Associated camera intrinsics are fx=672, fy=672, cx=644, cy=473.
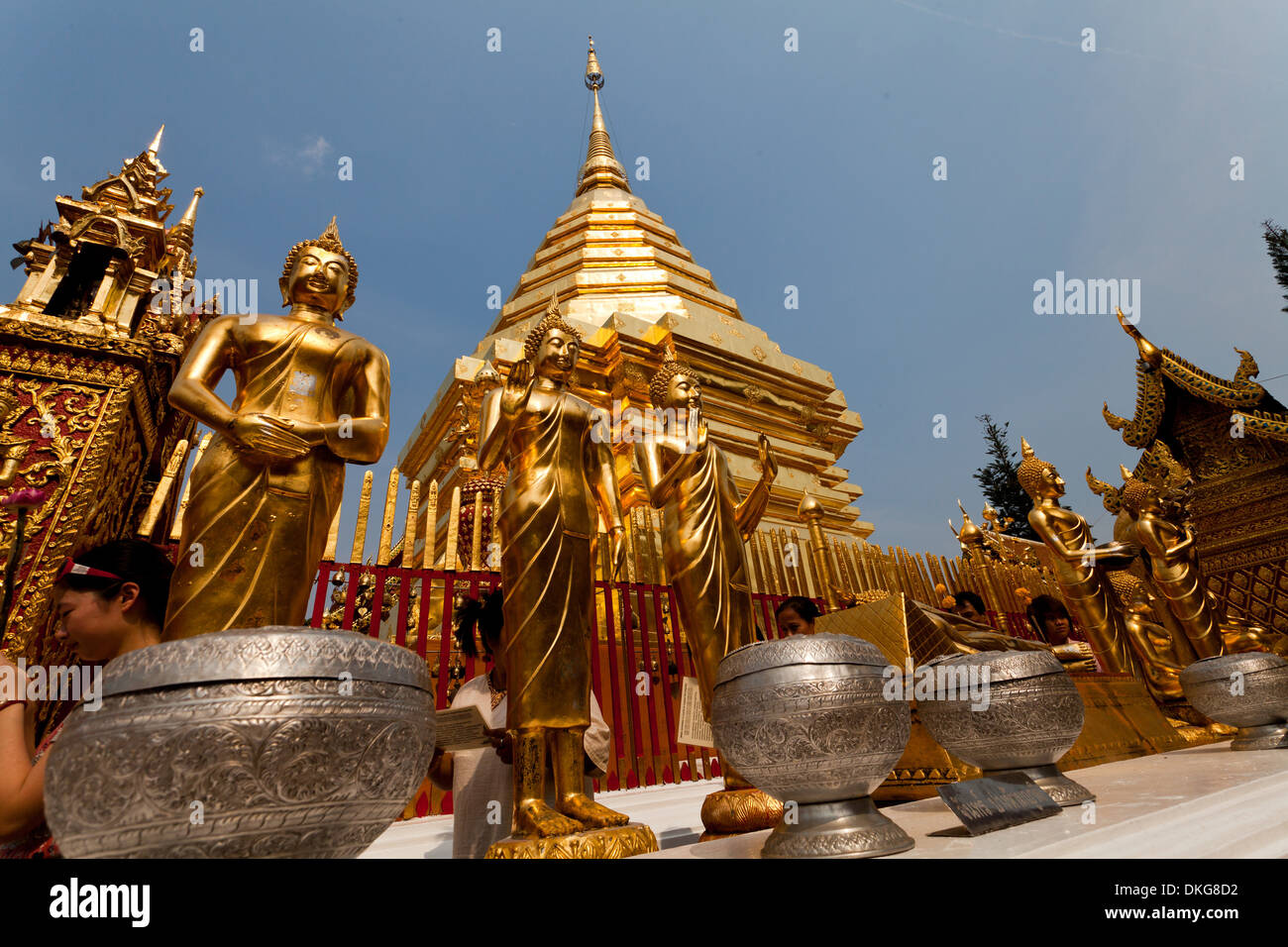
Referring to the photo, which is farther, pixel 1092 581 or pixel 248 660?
pixel 1092 581

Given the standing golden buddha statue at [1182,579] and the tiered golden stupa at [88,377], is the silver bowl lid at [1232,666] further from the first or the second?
the tiered golden stupa at [88,377]

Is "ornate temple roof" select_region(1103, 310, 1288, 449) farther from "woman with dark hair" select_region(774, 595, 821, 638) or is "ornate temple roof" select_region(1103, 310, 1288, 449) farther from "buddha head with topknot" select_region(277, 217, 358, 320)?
"buddha head with topknot" select_region(277, 217, 358, 320)

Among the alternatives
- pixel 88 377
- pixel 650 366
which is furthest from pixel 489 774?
pixel 650 366

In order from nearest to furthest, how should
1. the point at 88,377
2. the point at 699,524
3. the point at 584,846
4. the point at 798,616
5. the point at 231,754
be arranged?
the point at 231,754
the point at 584,846
the point at 699,524
the point at 88,377
the point at 798,616

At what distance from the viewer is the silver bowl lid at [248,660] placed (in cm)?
96

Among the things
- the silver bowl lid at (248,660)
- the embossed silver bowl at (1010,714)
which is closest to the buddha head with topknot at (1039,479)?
the embossed silver bowl at (1010,714)

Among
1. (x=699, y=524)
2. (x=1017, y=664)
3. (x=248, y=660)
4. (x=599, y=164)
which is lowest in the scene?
(x=1017, y=664)

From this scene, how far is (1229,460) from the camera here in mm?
9391

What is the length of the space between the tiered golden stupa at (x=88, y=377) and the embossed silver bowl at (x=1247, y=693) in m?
5.56

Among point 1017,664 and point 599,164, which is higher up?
point 599,164

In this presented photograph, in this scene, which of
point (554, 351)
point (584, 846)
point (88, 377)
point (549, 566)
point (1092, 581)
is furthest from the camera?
point (1092, 581)

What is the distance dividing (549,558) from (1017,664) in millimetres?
1659

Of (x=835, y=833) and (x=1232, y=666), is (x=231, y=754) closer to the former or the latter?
(x=835, y=833)
